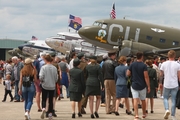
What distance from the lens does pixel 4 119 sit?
40.4 ft

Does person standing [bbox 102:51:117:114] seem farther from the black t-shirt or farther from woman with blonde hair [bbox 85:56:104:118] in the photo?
the black t-shirt

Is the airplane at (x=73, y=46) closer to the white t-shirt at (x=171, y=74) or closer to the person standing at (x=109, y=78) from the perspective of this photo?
the person standing at (x=109, y=78)

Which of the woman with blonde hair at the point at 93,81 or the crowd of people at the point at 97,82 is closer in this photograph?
the crowd of people at the point at 97,82

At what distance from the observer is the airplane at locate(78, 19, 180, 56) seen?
29875mm

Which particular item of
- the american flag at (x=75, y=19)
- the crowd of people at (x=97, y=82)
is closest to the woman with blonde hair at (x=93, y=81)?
the crowd of people at (x=97, y=82)

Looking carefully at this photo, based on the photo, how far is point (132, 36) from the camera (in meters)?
30.4

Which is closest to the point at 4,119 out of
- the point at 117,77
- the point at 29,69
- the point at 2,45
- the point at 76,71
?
the point at 29,69

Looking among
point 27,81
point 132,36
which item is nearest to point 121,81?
point 27,81

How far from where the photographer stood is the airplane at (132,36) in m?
29.9

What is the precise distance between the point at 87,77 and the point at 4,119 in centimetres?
272

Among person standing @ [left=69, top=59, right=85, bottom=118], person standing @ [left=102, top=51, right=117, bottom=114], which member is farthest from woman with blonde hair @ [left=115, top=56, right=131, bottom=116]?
person standing @ [left=69, top=59, right=85, bottom=118]

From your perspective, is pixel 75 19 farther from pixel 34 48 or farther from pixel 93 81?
pixel 93 81

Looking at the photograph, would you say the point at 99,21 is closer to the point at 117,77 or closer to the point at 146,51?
the point at 146,51

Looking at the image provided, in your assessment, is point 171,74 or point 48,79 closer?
point 171,74
